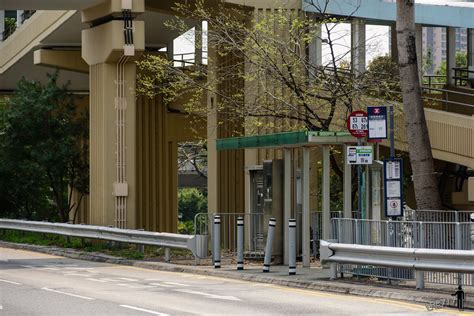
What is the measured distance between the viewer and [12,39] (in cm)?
4416

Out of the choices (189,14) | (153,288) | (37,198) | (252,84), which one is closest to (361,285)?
(153,288)

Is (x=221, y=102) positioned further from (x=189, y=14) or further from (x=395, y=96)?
(x=395, y=96)

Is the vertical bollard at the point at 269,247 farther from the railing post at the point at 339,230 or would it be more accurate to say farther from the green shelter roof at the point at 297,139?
the railing post at the point at 339,230

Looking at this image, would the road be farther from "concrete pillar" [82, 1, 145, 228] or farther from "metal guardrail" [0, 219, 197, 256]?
"concrete pillar" [82, 1, 145, 228]

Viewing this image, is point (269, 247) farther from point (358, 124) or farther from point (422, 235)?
point (422, 235)

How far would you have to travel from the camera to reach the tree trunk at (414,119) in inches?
862

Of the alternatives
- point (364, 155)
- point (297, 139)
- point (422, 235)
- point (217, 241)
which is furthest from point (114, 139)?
point (422, 235)

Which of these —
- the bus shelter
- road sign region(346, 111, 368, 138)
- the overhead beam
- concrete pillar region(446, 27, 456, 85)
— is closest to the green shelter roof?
the bus shelter

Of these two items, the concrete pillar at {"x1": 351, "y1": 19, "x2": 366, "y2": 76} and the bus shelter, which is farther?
the concrete pillar at {"x1": 351, "y1": 19, "x2": 366, "y2": 76}

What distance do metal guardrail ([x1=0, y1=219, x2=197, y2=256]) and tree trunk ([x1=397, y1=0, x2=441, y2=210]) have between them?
552cm

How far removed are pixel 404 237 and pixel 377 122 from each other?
206cm

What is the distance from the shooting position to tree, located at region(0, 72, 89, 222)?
37938 mm

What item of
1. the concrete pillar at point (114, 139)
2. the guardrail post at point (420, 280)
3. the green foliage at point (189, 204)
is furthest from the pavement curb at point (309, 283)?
the green foliage at point (189, 204)

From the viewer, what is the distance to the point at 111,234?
28906 mm
